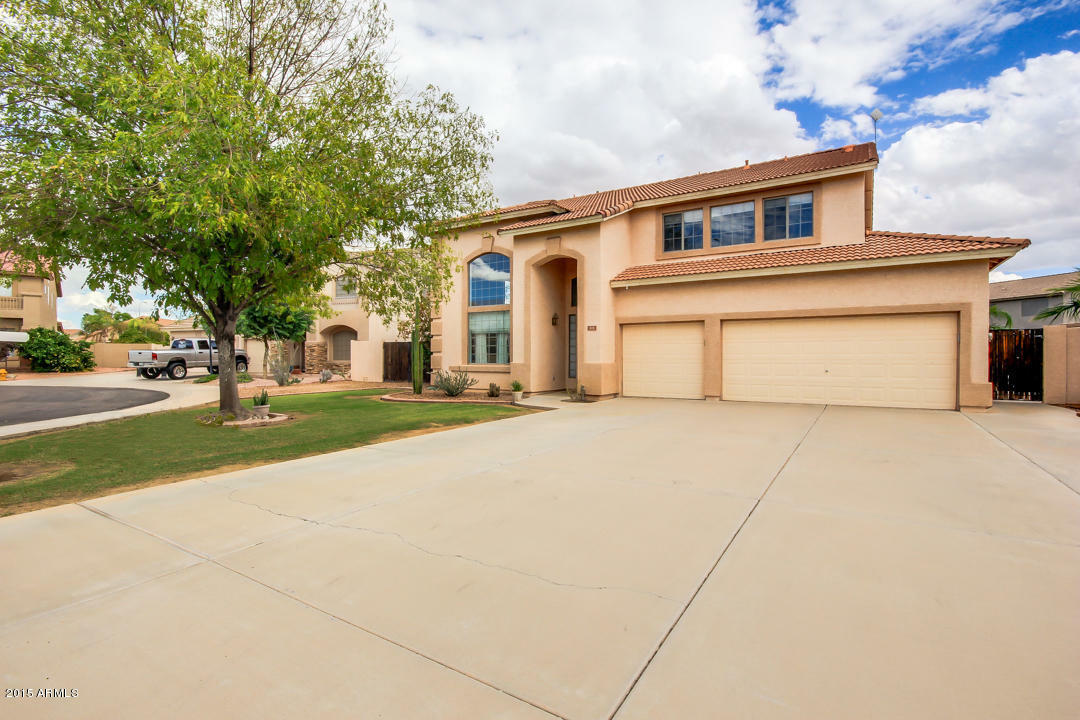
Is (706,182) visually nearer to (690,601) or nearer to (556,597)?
(690,601)

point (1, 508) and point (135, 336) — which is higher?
point (135, 336)

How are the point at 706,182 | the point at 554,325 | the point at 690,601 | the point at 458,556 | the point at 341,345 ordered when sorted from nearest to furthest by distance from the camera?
1. the point at 690,601
2. the point at 458,556
3. the point at 706,182
4. the point at 554,325
5. the point at 341,345

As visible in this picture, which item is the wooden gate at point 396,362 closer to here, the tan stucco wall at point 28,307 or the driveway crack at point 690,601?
the driveway crack at point 690,601

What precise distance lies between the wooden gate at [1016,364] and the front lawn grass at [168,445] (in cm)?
1400

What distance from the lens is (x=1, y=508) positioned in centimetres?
542

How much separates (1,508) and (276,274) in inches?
237

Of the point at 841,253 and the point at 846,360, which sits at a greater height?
the point at 841,253

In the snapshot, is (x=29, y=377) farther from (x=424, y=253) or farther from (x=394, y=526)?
(x=394, y=526)

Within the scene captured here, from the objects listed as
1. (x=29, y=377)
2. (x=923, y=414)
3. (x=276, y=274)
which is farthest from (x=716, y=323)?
(x=29, y=377)

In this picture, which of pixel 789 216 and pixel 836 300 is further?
pixel 789 216

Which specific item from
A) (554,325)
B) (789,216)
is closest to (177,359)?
(554,325)

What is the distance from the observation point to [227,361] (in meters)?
12.0

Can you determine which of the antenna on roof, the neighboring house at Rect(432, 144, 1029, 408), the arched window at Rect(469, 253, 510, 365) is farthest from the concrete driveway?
the antenna on roof

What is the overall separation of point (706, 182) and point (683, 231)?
84.6 inches
